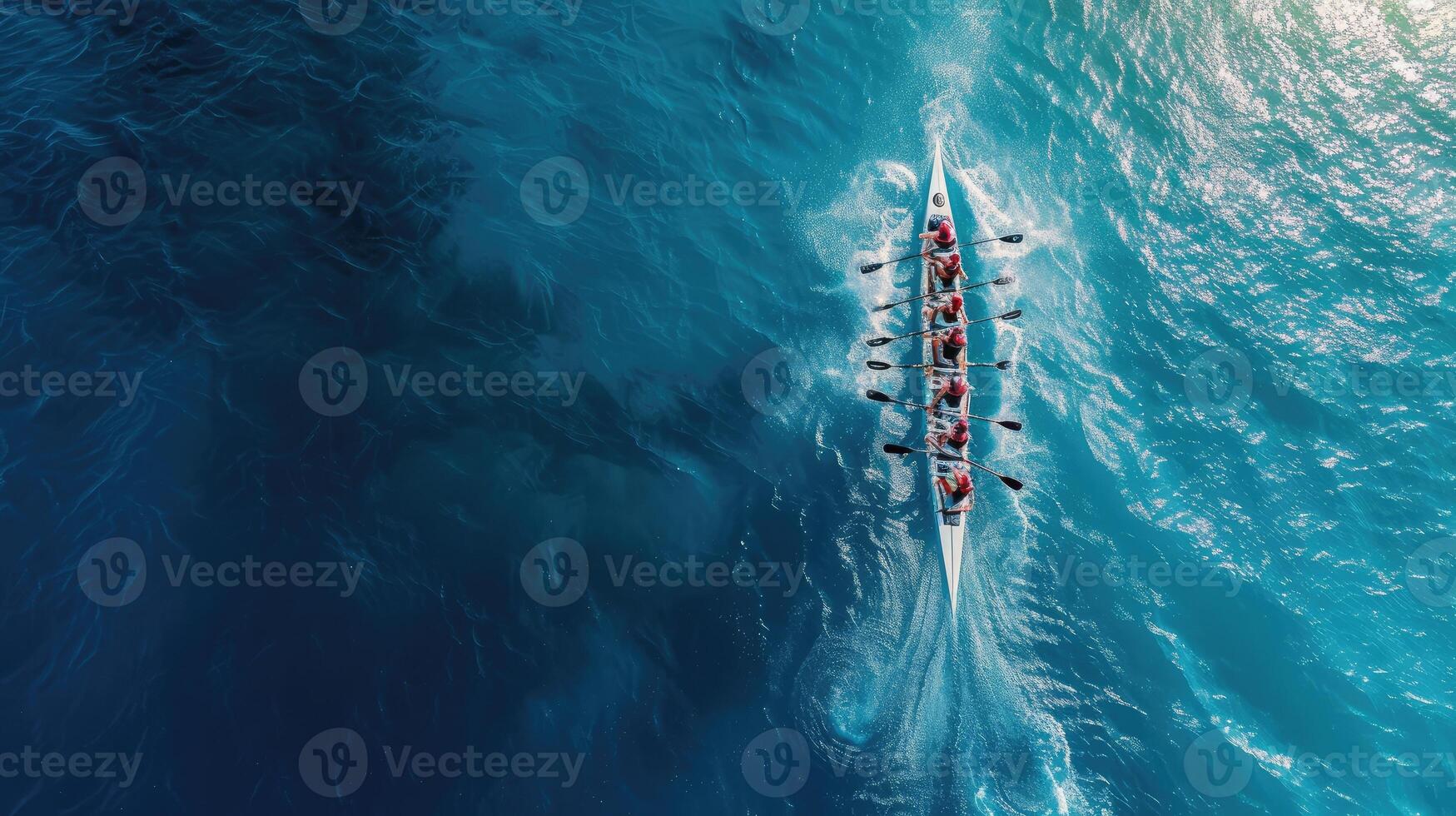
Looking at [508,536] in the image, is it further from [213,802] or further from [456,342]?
[213,802]

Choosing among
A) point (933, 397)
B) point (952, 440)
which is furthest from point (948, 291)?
point (952, 440)

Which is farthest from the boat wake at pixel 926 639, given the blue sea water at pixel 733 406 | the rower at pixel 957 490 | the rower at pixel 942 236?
the rower at pixel 942 236

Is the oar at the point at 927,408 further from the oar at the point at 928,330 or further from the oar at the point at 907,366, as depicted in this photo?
the oar at the point at 928,330

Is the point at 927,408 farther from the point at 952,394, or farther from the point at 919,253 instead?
the point at 919,253

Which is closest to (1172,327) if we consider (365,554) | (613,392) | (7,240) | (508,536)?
(613,392)

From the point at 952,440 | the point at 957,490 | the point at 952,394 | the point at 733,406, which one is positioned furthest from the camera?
the point at 733,406
